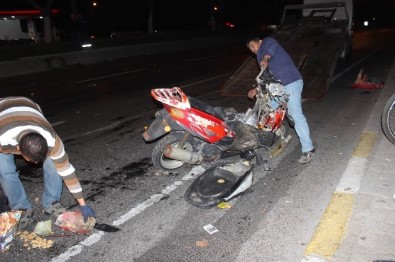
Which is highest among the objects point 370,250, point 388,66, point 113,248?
point 370,250

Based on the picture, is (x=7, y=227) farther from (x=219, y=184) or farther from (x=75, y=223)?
(x=219, y=184)

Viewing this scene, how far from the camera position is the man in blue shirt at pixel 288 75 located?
521cm

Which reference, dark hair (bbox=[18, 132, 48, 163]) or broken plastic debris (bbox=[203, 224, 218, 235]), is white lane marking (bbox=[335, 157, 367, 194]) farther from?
dark hair (bbox=[18, 132, 48, 163])

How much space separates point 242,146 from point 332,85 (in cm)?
645

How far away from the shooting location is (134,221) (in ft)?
13.0

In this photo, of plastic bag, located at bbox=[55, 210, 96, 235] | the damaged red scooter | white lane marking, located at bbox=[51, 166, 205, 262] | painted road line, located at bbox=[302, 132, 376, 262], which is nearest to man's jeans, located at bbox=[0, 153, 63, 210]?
plastic bag, located at bbox=[55, 210, 96, 235]

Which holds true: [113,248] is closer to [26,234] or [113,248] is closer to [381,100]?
[26,234]

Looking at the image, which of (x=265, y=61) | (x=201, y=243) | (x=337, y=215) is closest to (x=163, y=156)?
(x=201, y=243)

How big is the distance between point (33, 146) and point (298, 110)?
3640 millimetres

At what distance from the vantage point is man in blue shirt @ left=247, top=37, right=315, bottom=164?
5.21 meters

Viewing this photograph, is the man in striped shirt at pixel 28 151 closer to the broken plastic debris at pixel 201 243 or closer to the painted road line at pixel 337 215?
the broken plastic debris at pixel 201 243

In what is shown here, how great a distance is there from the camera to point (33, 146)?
3047 millimetres

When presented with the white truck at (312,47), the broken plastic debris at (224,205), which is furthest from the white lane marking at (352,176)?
the white truck at (312,47)

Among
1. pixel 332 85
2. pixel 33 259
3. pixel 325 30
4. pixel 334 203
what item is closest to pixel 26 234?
pixel 33 259
